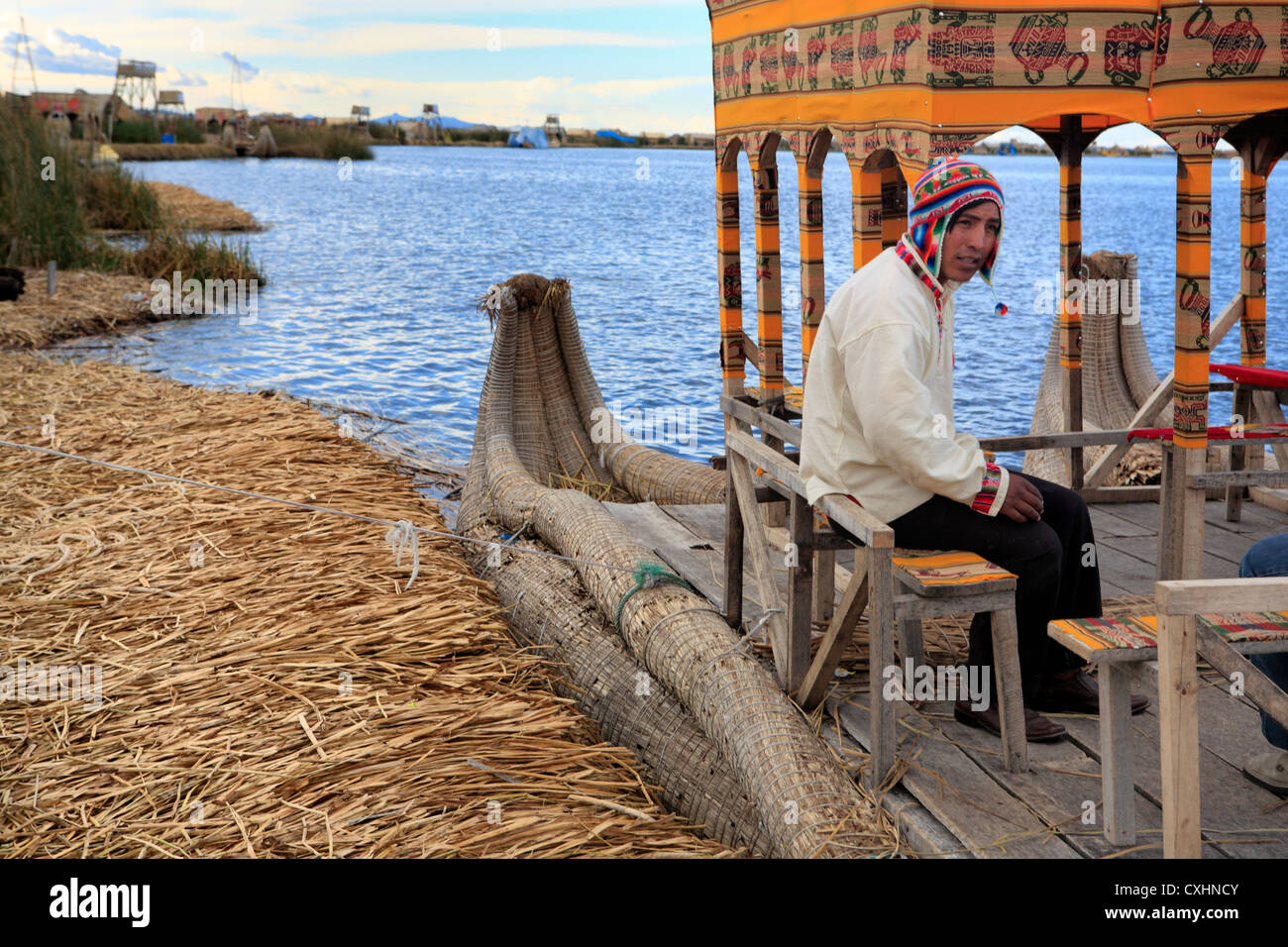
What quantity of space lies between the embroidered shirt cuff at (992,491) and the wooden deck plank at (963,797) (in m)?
0.78

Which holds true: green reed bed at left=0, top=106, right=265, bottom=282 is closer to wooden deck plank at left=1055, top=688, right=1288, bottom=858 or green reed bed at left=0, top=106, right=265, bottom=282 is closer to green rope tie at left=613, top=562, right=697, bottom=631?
green rope tie at left=613, top=562, right=697, bottom=631

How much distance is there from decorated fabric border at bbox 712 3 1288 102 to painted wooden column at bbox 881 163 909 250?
603 millimetres

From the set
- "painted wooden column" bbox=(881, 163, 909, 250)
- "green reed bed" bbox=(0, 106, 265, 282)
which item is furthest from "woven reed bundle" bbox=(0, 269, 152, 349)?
"painted wooden column" bbox=(881, 163, 909, 250)

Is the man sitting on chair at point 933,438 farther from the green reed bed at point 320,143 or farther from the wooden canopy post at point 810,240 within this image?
the green reed bed at point 320,143

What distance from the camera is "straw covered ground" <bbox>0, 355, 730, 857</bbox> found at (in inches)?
143

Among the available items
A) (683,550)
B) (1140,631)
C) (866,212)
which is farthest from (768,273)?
(1140,631)

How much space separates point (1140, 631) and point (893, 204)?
2694 millimetres

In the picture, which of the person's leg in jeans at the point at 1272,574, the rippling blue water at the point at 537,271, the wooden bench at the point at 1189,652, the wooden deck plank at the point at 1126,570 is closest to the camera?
the wooden bench at the point at 1189,652

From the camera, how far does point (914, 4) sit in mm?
3926

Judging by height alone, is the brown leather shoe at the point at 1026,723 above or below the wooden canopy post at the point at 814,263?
below

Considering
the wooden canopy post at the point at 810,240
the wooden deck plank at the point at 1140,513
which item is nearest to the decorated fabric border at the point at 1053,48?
the wooden canopy post at the point at 810,240

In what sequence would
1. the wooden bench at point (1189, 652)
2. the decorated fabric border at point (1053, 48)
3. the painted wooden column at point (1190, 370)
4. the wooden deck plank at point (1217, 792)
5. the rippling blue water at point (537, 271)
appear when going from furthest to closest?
1. the rippling blue water at point (537, 271)
2. the painted wooden column at point (1190, 370)
3. the decorated fabric border at point (1053, 48)
4. the wooden deck plank at point (1217, 792)
5. the wooden bench at point (1189, 652)

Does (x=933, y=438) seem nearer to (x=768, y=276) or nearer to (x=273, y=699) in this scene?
(x=768, y=276)

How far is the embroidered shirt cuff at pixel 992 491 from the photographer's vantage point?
357 centimetres
